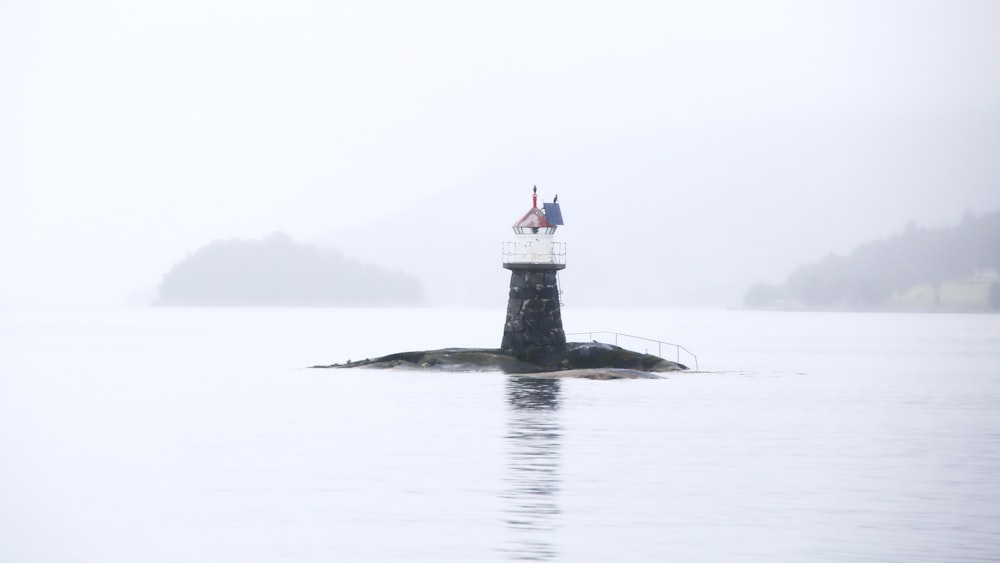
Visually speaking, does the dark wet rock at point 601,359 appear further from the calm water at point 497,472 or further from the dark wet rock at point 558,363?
the calm water at point 497,472

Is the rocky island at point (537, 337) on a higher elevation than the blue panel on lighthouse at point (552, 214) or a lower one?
lower

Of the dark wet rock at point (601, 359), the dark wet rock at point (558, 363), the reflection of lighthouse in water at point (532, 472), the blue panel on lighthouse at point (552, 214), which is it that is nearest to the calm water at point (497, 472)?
the reflection of lighthouse in water at point (532, 472)

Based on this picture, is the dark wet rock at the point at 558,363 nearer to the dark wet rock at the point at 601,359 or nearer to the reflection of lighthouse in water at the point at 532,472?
the dark wet rock at the point at 601,359

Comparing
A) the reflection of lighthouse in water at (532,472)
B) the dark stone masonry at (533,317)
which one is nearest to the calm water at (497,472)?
the reflection of lighthouse in water at (532,472)

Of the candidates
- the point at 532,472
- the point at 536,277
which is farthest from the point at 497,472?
the point at 536,277

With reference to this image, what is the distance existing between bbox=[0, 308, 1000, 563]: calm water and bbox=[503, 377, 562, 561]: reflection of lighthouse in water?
9 centimetres

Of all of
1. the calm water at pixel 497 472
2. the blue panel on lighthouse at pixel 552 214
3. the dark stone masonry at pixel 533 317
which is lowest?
the calm water at pixel 497 472

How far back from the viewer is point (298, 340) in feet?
497

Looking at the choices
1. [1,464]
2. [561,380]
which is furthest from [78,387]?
[1,464]

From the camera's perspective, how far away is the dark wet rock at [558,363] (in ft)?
203

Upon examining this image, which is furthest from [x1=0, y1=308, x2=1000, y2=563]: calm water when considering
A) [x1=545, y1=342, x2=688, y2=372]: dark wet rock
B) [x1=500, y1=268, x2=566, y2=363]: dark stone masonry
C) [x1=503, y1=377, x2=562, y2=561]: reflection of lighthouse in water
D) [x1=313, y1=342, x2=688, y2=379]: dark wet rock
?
[x1=500, y1=268, x2=566, y2=363]: dark stone masonry

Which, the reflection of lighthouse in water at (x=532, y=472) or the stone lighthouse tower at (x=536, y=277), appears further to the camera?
the stone lighthouse tower at (x=536, y=277)

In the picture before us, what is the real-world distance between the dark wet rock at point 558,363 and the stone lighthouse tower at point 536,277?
4.79 ft

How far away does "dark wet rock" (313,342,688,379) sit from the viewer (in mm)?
61812
